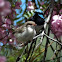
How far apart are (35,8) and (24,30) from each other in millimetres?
405

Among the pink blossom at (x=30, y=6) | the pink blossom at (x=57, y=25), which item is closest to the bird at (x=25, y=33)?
the pink blossom at (x=57, y=25)

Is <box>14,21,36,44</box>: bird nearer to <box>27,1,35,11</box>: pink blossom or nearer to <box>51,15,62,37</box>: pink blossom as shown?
<box>51,15,62,37</box>: pink blossom

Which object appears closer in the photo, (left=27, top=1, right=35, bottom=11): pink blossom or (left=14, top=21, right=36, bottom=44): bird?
(left=14, top=21, right=36, bottom=44): bird

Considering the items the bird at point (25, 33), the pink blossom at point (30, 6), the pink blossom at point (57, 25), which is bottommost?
the bird at point (25, 33)

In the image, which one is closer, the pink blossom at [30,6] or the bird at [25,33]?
the bird at [25,33]

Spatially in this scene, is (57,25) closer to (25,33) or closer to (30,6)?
(25,33)

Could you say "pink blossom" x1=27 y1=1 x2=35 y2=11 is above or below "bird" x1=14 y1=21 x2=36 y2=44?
above

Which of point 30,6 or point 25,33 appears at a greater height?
point 30,6

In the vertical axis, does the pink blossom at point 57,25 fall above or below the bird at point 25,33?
above

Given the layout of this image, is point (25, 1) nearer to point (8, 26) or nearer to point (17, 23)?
point (17, 23)

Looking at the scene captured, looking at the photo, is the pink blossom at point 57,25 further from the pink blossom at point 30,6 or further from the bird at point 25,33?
the pink blossom at point 30,6

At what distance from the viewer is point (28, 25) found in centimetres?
111

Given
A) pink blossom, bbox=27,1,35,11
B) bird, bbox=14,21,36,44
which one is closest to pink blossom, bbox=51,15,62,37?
bird, bbox=14,21,36,44

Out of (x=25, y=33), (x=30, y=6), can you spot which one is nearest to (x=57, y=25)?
(x=25, y=33)
